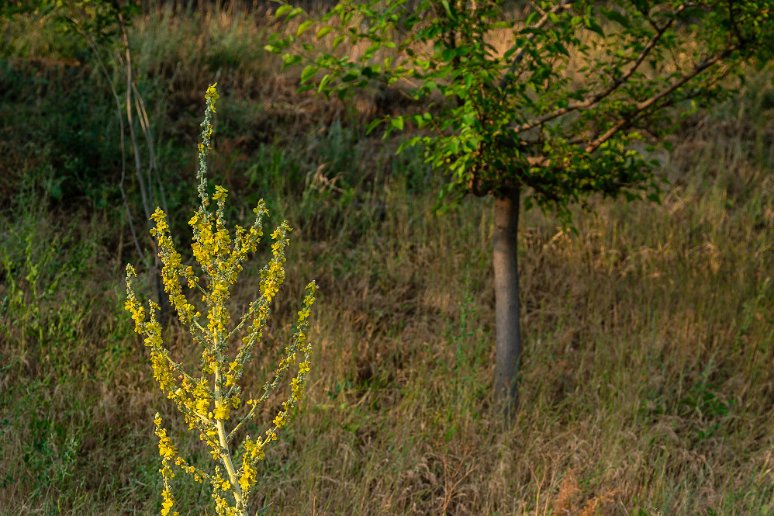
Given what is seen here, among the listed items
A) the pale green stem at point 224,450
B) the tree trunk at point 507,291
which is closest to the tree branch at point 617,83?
the tree trunk at point 507,291

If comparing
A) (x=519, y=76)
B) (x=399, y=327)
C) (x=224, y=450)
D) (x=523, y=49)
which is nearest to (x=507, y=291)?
(x=399, y=327)

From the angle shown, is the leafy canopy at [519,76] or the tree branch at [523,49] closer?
the leafy canopy at [519,76]

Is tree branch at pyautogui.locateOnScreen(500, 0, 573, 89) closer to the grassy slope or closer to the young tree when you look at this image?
the young tree

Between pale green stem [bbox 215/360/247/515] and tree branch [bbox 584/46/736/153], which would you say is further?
tree branch [bbox 584/46/736/153]

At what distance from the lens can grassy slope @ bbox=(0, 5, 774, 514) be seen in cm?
425

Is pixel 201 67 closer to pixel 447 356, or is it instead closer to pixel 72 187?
pixel 72 187

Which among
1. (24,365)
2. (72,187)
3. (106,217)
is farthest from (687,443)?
(72,187)

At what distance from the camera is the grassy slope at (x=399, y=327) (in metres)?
4.25

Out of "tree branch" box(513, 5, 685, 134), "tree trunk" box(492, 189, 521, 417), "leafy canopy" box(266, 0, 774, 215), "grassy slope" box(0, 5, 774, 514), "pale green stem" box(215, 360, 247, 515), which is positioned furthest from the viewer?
"tree trunk" box(492, 189, 521, 417)

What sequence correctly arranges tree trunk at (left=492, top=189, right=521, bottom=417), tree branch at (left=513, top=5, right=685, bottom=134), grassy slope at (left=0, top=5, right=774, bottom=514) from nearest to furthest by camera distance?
grassy slope at (left=0, top=5, right=774, bottom=514) → tree branch at (left=513, top=5, right=685, bottom=134) → tree trunk at (left=492, top=189, right=521, bottom=417)

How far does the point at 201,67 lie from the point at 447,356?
4018 mm

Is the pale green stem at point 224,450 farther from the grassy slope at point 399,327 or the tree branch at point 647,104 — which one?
the tree branch at point 647,104

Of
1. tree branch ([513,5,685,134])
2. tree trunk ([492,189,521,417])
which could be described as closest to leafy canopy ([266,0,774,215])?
tree branch ([513,5,685,134])

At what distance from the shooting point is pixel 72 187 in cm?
636
